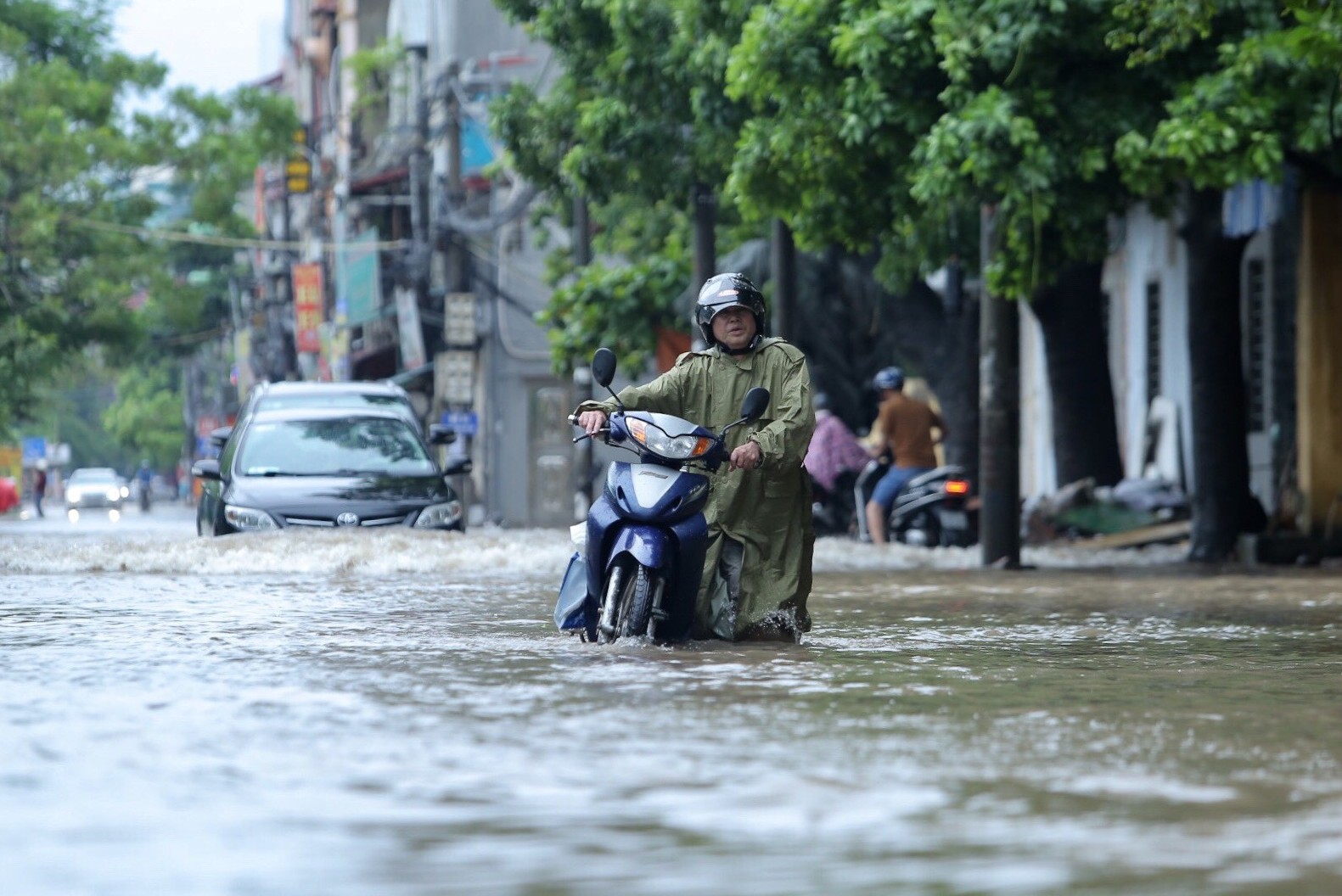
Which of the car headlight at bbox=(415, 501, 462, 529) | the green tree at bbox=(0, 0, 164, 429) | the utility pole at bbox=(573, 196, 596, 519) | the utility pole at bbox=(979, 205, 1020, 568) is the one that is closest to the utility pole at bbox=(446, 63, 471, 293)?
the utility pole at bbox=(573, 196, 596, 519)

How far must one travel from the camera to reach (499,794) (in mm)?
5719

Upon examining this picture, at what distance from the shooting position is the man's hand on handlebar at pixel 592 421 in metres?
9.66

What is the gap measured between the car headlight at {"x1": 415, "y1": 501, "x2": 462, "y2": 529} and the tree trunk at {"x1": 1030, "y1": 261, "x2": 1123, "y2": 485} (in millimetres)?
7594

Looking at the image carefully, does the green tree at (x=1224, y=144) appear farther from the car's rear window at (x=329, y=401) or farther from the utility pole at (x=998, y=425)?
the car's rear window at (x=329, y=401)

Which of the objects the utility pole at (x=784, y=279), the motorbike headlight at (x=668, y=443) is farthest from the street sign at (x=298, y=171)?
the motorbike headlight at (x=668, y=443)

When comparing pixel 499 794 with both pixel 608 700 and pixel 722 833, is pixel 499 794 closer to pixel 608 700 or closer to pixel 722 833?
pixel 722 833

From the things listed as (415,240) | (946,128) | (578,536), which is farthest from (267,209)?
(578,536)

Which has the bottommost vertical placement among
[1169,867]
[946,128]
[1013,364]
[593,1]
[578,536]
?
[1169,867]

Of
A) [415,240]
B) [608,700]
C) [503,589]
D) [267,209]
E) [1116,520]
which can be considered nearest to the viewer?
[608,700]

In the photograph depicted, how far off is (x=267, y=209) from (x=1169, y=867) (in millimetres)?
86314

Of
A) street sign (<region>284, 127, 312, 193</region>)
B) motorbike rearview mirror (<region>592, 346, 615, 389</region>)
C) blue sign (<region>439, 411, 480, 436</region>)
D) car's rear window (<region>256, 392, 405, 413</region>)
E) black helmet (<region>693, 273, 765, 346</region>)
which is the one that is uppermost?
street sign (<region>284, 127, 312, 193</region>)

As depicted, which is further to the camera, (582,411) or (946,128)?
(946,128)

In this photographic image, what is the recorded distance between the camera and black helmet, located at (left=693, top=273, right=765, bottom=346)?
9930 mm

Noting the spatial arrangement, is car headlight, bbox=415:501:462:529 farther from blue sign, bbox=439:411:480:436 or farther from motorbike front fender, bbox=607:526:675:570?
blue sign, bbox=439:411:480:436
